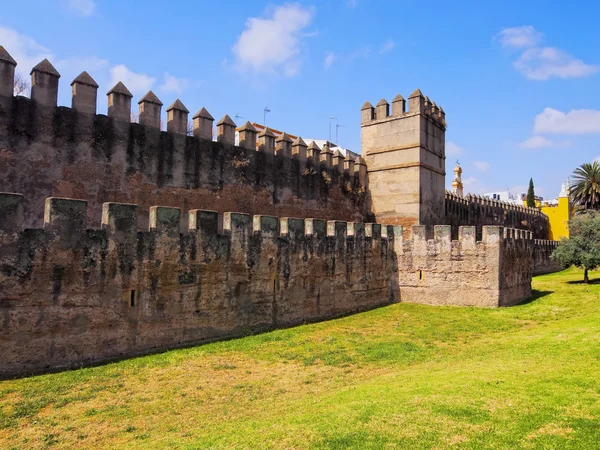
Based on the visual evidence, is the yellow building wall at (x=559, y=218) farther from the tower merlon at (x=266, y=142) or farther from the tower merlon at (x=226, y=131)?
the tower merlon at (x=226, y=131)

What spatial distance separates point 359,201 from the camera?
20109 mm

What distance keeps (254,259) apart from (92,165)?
16.1ft

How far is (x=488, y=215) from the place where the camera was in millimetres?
32219

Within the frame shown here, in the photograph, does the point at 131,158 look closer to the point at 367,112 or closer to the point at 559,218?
the point at 367,112

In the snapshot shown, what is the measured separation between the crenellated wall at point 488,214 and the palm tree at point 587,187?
4.65 meters

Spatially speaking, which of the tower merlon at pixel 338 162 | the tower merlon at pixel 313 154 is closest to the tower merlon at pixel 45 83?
the tower merlon at pixel 313 154

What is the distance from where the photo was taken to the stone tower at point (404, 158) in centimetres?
1920

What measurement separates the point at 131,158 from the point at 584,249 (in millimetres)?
22553

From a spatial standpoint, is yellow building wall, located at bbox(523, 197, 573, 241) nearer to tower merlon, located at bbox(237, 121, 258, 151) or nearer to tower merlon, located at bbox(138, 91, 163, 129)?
tower merlon, located at bbox(237, 121, 258, 151)

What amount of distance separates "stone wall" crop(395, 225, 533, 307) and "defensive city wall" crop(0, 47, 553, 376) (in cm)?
5

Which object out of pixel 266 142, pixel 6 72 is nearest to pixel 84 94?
pixel 6 72

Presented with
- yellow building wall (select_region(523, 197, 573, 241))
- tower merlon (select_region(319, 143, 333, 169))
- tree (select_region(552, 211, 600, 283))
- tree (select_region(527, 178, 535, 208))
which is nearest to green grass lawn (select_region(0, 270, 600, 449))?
tower merlon (select_region(319, 143, 333, 169))

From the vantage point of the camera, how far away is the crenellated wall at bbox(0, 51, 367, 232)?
10.5 metres

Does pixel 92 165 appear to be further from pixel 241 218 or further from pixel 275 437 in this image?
pixel 275 437
